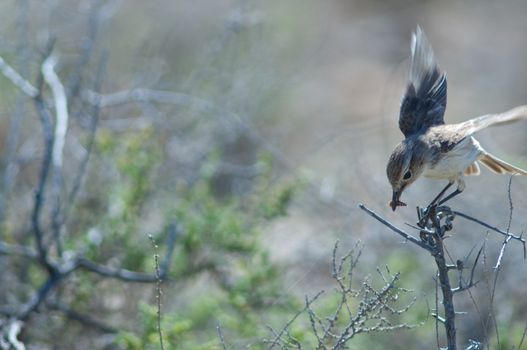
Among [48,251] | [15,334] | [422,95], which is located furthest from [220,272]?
[422,95]

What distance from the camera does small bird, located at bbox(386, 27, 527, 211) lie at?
171 inches

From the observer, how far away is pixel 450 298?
130 inches

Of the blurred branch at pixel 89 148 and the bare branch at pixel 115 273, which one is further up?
the blurred branch at pixel 89 148

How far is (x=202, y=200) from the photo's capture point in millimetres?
6391

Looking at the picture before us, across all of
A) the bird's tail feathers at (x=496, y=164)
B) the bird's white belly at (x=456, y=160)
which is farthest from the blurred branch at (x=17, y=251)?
the bird's tail feathers at (x=496, y=164)

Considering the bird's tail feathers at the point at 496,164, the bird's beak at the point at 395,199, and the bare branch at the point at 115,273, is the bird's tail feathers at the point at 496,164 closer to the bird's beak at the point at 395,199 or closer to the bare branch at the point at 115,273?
the bird's beak at the point at 395,199

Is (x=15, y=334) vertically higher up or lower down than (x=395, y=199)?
lower down

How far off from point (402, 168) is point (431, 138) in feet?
1.10

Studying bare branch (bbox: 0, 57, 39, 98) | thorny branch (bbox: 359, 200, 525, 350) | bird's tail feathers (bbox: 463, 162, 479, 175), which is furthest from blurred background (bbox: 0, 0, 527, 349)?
bird's tail feathers (bbox: 463, 162, 479, 175)

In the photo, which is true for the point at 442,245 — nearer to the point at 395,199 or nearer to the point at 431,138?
the point at 395,199

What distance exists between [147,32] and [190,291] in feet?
13.6

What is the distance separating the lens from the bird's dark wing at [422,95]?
488 cm

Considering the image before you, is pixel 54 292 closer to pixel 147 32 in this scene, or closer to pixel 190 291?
pixel 190 291

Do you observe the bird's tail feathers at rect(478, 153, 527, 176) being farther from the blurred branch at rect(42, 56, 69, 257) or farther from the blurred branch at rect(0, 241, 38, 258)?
the blurred branch at rect(0, 241, 38, 258)
